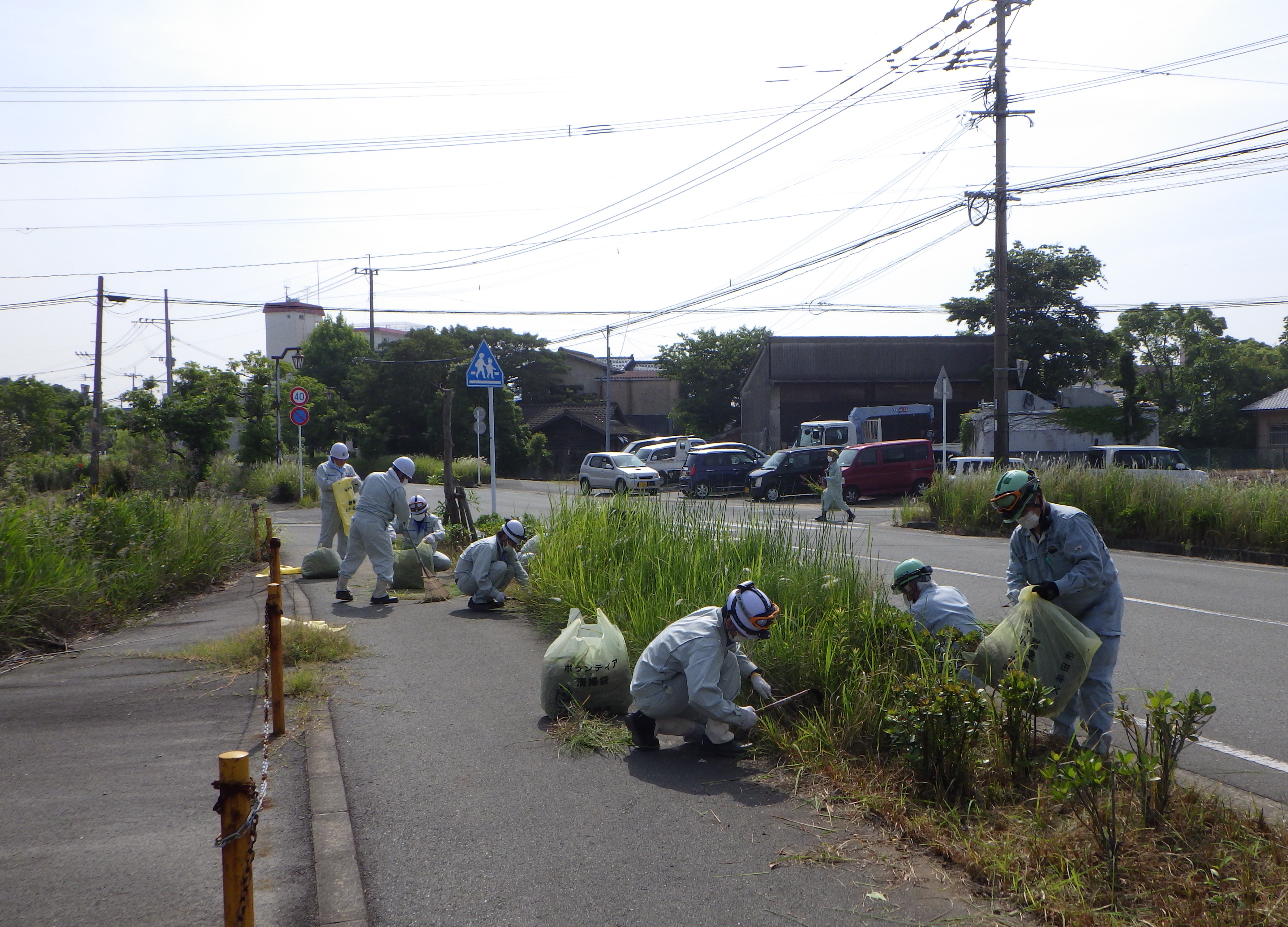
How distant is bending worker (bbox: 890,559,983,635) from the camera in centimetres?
551

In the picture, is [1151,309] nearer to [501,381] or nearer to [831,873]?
[501,381]

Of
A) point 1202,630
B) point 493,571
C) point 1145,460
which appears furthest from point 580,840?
point 1145,460

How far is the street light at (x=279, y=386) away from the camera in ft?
88.7

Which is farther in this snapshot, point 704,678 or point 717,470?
point 717,470

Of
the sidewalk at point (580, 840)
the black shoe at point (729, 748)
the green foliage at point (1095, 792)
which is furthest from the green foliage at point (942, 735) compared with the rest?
the black shoe at point (729, 748)

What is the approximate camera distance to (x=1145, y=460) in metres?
20.1

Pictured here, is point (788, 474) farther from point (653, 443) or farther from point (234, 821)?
point (234, 821)

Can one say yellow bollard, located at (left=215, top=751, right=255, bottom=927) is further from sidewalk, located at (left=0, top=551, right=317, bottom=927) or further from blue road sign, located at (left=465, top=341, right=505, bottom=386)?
blue road sign, located at (left=465, top=341, right=505, bottom=386)

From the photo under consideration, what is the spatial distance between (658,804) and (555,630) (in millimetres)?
3977

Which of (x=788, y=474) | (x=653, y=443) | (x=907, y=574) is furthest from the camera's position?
(x=653, y=443)

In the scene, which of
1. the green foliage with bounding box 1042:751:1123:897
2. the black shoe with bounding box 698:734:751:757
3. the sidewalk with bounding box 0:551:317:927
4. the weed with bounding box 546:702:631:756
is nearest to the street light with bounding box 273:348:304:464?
the sidewalk with bounding box 0:551:317:927

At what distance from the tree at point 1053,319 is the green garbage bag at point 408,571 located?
3546 centimetres

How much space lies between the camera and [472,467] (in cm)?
3888

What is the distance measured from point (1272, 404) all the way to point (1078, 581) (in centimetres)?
4154
